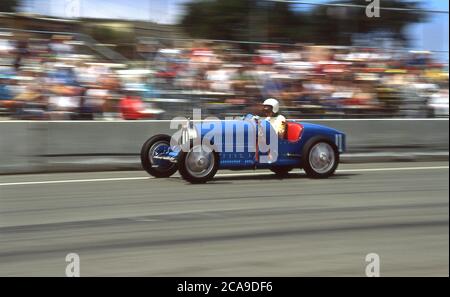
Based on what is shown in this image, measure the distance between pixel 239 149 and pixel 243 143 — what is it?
11 centimetres

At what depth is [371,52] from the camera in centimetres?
1264

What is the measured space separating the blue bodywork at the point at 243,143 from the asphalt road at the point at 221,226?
284 mm

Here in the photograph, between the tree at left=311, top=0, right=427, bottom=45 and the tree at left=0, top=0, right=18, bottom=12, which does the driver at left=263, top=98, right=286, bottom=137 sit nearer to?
the tree at left=311, top=0, right=427, bottom=45

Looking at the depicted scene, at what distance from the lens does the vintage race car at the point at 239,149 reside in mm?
8969

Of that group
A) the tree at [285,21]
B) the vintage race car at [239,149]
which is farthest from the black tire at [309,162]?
the tree at [285,21]

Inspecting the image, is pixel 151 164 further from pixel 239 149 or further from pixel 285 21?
pixel 285 21

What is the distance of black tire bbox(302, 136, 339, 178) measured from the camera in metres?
9.82

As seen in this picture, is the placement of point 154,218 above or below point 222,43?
below

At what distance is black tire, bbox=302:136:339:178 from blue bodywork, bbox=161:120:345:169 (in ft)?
0.20

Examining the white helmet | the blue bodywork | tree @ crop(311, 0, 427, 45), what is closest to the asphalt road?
the blue bodywork

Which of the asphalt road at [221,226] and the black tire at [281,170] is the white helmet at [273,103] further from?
the asphalt road at [221,226]
